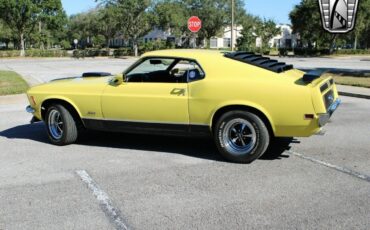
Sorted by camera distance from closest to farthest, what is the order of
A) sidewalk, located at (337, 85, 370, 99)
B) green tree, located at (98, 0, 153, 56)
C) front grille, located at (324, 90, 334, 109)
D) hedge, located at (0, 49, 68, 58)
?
front grille, located at (324, 90, 334, 109), sidewalk, located at (337, 85, 370, 99), green tree, located at (98, 0, 153, 56), hedge, located at (0, 49, 68, 58)

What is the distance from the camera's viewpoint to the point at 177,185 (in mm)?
5223

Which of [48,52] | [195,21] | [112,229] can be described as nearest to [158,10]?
[48,52]

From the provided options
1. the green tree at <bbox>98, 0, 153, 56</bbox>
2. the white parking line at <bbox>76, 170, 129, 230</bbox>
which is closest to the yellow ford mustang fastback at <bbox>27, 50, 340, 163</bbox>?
the white parking line at <bbox>76, 170, 129, 230</bbox>

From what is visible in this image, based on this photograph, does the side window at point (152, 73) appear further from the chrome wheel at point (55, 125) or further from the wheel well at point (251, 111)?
the chrome wheel at point (55, 125)

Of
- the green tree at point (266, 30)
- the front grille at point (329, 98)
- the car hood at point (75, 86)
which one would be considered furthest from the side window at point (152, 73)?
the green tree at point (266, 30)

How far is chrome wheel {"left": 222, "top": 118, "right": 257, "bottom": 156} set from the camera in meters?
5.99

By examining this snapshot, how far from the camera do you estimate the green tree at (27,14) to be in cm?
5469

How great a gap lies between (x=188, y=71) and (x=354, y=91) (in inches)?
379

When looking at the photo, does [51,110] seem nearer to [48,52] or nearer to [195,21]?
[195,21]

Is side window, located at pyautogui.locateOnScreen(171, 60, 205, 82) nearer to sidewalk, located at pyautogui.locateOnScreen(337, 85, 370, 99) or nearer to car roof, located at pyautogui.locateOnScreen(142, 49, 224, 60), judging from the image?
car roof, located at pyautogui.locateOnScreen(142, 49, 224, 60)

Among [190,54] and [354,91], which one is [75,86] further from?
[354,91]

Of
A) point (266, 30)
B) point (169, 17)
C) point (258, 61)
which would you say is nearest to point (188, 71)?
point (258, 61)

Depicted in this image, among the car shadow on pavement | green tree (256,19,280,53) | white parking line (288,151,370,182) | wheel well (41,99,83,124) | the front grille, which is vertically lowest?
white parking line (288,151,370,182)

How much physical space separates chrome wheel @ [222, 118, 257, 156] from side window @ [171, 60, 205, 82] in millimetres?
784
